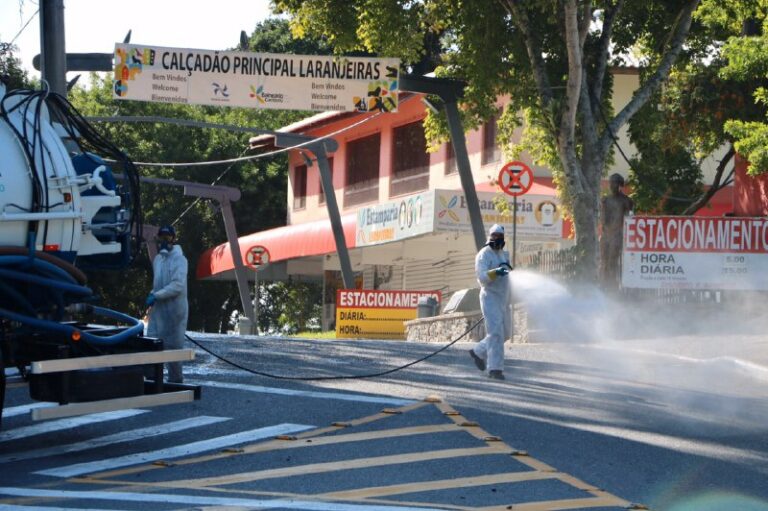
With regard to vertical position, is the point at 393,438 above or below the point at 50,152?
below

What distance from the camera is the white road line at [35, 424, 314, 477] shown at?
1030 centimetres

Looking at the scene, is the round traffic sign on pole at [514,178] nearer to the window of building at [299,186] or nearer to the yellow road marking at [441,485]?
the yellow road marking at [441,485]

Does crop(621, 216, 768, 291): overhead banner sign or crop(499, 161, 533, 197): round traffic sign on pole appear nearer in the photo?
crop(621, 216, 768, 291): overhead banner sign

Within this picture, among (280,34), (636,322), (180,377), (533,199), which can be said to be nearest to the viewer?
(180,377)

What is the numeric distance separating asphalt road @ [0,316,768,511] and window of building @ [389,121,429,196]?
23.6m

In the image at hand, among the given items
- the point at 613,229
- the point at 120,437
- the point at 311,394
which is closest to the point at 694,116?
the point at 613,229

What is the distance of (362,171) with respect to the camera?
45469mm

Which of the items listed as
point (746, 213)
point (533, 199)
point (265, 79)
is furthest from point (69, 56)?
point (746, 213)

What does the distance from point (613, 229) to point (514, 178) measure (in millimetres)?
1933

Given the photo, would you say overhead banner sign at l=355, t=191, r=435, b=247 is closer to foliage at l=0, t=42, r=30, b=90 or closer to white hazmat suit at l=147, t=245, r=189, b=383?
foliage at l=0, t=42, r=30, b=90

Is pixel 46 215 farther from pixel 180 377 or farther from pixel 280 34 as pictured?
pixel 280 34

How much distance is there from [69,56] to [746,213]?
548 inches

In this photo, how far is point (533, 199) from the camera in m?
31.4

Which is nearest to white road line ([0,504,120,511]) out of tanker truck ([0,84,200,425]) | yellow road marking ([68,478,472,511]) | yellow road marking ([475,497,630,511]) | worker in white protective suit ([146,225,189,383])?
yellow road marking ([68,478,472,511])
